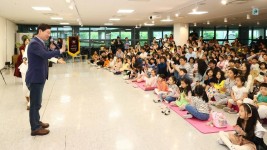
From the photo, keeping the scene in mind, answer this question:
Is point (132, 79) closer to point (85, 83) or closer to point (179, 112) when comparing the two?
point (85, 83)

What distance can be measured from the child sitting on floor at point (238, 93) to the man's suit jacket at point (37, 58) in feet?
11.4

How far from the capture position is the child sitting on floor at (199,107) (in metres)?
4.60

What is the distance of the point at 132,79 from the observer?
9.60 metres

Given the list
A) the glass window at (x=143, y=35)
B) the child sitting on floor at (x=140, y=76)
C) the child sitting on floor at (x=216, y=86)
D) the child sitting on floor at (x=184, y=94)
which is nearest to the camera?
the child sitting on floor at (x=184, y=94)

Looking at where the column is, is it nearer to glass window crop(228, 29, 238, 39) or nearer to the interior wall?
glass window crop(228, 29, 238, 39)

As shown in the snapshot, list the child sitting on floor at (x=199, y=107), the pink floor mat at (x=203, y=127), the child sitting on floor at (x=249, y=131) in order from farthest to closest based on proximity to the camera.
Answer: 1. the child sitting on floor at (x=199, y=107)
2. the pink floor mat at (x=203, y=127)
3. the child sitting on floor at (x=249, y=131)

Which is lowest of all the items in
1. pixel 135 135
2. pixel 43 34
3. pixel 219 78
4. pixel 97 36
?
pixel 135 135

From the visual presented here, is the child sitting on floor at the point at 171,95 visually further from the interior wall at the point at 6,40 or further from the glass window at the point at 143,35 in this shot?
the glass window at the point at 143,35

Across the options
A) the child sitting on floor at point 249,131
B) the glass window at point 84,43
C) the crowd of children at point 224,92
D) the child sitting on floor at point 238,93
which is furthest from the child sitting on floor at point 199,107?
the glass window at point 84,43

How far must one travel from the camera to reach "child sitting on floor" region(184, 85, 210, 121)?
15.1 ft

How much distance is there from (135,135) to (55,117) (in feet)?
5.85

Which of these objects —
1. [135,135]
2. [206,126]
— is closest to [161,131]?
[135,135]

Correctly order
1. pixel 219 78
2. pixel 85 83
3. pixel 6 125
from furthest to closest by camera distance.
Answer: pixel 85 83
pixel 219 78
pixel 6 125

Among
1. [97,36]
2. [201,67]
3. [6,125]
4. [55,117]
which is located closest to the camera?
[6,125]
